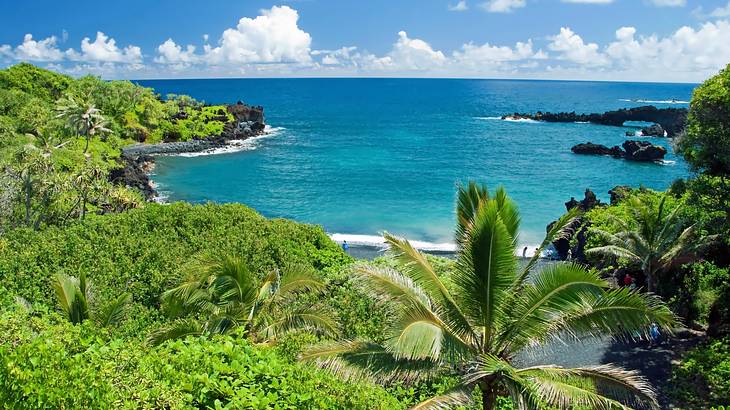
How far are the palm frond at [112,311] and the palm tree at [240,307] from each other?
3.06 feet

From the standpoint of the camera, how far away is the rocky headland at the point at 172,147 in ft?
154

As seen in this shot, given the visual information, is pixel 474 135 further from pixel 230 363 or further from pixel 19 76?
pixel 230 363

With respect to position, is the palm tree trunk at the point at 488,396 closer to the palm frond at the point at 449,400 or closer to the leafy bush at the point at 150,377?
the palm frond at the point at 449,400

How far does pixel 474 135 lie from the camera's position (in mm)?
88688

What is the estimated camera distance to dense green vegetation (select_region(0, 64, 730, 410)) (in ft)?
25.3

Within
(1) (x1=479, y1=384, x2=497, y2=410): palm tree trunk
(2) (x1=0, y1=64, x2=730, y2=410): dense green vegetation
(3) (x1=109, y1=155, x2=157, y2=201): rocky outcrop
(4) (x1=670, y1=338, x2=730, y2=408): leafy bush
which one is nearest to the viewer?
(2) (x1=0, y1=64, x2=730, y2=410): dense green vegetation

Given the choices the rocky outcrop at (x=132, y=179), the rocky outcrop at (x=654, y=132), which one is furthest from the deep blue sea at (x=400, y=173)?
the rocky outcrop at (x=654, y=132)

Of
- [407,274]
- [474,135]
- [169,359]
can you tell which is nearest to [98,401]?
[169,359]

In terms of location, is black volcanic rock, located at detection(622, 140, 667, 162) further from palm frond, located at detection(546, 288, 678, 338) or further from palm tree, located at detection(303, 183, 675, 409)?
palm frond, located at detection(546, 288, 678, 338)

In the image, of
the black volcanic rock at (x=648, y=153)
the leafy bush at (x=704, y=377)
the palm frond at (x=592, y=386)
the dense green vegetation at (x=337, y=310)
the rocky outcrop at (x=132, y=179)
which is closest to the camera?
the dense green vegetation at (x=337, y=310)

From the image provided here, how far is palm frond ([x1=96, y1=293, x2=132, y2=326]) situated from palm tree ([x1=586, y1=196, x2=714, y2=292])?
15002mm

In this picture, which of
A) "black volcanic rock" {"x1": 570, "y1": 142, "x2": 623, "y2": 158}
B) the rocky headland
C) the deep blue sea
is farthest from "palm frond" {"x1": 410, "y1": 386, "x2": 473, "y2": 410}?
"black volcanic rock" {"x1": 570, "y1": 142, "x2": 623, "y2": 158}

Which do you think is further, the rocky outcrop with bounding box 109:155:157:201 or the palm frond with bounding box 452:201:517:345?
the rocky outcrop with bounding box 109:155:157:201

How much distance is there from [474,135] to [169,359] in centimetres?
8421
